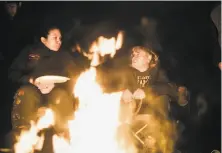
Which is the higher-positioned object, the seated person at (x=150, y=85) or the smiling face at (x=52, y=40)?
the smiling face at (x=52, y=40)

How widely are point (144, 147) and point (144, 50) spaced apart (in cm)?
64

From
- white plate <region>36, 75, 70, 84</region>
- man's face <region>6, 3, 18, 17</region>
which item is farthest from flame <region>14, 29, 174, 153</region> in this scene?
man's face <region>6, 3, 18, 17</region>

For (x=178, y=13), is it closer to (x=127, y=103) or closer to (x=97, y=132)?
(x=127, y=103)

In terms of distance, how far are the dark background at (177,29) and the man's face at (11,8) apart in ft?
0.11

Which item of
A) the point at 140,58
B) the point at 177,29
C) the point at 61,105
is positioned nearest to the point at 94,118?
the point at 61,105

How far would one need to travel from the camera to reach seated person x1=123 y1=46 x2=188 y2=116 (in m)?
1.98

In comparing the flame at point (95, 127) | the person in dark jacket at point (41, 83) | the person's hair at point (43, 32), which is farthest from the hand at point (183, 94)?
the person's hair at point (43, 32)

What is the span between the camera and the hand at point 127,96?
1.98m

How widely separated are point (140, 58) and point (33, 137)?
0.87 metres

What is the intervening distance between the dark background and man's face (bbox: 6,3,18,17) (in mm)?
35

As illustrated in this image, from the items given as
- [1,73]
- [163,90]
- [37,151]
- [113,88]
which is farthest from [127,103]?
[1,73]

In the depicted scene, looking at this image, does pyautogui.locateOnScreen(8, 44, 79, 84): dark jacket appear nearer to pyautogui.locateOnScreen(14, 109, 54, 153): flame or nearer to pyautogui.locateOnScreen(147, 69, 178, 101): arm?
pyautogui.locateOnScreen(14, 109, 54, 153): flame

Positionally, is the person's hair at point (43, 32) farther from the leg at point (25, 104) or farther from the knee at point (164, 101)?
the knee at point (164, 101)

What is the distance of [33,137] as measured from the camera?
1.94 m
